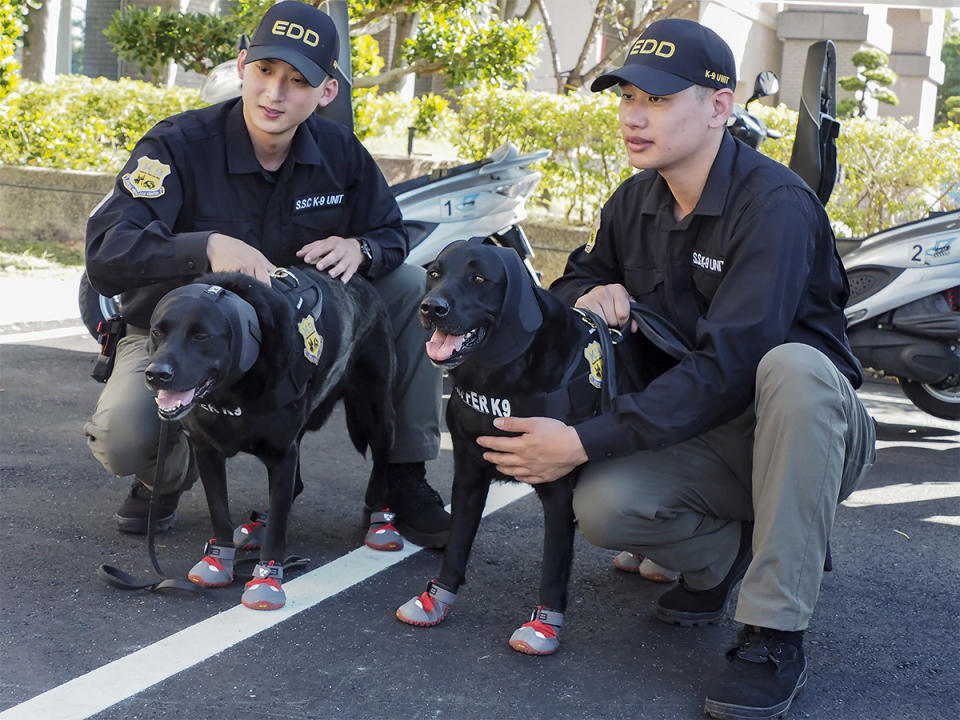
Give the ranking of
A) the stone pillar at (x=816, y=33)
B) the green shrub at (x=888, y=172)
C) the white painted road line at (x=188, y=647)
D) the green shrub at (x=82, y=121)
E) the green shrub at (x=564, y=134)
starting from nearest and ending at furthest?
1. the white painted road line at (x=188, y=647)
2. the green shrub at (x=888, y=172)
3. the green shrub at (x=564, y=134)
4. the green shrub at (x=82, y=121)
5. the stone pillar at (x=816, y=33)

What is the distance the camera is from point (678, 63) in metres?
2.82

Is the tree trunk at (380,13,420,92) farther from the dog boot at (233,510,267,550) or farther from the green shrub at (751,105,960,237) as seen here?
the dog boot at (233,510,267,550)

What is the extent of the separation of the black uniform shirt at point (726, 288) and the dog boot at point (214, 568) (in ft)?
3.69

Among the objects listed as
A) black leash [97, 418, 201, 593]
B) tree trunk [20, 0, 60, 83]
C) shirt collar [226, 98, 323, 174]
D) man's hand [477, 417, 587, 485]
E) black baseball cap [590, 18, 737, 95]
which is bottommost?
black leash [97, 418, 201, 593]

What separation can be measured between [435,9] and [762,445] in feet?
25.8

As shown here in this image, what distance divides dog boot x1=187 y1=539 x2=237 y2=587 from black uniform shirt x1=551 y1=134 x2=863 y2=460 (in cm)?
113

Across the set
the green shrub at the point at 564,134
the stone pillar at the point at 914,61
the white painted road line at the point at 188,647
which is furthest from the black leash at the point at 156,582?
the stone pillar at the point at 914,61

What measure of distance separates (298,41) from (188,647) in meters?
1.78

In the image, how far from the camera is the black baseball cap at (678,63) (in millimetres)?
2807

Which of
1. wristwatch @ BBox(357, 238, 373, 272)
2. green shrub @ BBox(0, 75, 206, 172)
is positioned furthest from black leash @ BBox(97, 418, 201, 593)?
green shrub @ BBox(0, 75, 206, 172)

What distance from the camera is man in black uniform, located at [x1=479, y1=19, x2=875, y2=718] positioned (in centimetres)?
252

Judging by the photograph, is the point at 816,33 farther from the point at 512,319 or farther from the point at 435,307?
the point at 435,307

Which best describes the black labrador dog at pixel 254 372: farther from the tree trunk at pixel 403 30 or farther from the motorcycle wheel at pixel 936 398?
the tree trunk at pixel 403 30

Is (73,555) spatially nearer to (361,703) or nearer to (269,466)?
(269,466)
